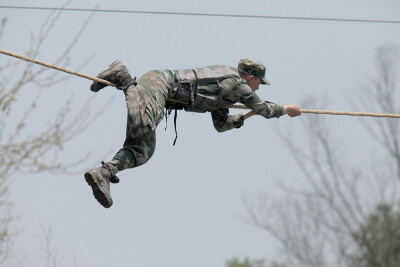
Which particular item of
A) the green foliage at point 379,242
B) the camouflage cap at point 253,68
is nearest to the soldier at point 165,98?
the camouflage cap at point 253,68

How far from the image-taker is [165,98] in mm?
10062

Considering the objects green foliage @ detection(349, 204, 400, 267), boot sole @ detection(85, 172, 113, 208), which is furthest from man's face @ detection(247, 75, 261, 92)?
green foliage @ detection(349, 204, 400, 267)

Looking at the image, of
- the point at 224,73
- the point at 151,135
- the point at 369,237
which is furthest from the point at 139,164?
the point at 369,237

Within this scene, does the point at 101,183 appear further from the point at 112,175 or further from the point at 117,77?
the point at 117,77

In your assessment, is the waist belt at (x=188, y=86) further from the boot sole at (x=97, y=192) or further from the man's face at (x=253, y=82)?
the boot sole at (x=97, y=192)

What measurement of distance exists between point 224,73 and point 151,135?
0.93 metres

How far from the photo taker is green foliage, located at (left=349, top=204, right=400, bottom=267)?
31203mm

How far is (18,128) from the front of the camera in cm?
1293

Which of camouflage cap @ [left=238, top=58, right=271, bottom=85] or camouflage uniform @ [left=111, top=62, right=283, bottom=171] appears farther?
camouflage cap @ [left=238, top=58, right=271, bottom=85]

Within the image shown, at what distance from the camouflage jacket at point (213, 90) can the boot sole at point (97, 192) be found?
131 centimetres

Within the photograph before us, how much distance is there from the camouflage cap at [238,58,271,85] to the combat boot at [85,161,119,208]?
1.92 metres

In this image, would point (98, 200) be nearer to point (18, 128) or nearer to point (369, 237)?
point (18, 128)

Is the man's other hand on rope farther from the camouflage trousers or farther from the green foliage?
the green foliage

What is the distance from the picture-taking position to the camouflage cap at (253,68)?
10688 millimetres
